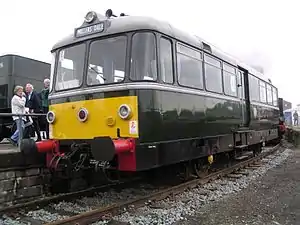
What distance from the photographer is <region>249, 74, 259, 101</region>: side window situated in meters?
11.4

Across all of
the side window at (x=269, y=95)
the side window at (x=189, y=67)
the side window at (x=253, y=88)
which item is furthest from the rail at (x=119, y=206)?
the side window at (x=269, y=95)

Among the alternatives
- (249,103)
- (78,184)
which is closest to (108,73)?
(78,184)

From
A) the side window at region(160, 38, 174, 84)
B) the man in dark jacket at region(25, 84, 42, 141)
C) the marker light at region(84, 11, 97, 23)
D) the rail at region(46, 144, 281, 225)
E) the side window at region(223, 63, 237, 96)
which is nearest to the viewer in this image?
the rail at region(46, 144, 281, 225)

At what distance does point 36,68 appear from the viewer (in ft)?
38.3

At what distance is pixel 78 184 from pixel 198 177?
2737mm

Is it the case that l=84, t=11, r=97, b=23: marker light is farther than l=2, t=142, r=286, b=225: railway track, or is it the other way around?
l=84, t=11, r=97, b=23: marker light

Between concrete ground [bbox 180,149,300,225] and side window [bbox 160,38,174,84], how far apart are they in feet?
7.50

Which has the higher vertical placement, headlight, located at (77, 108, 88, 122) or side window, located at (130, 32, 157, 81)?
side window, located at (130, 32, 157, 81)

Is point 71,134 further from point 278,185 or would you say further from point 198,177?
point 278,185

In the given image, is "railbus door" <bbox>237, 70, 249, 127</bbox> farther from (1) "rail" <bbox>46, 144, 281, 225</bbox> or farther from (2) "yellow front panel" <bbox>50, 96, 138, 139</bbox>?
(2) "yellow front panel" <bbox>50, 96, 138, 139</bbox>

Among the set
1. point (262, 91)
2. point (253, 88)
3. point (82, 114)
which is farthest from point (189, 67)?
point (262, 91)

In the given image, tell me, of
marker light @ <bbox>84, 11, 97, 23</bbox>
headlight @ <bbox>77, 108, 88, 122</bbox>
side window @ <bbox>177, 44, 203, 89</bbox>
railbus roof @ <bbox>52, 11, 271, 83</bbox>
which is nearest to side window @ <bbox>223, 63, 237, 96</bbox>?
railbus roof @ <bbox>52, 11, 271, 83</bbox>

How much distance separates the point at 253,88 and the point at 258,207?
6.30m

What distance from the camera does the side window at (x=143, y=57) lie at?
603 cm
